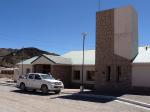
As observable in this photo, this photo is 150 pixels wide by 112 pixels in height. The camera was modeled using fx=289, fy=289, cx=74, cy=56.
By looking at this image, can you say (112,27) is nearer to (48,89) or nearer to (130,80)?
(130,80)

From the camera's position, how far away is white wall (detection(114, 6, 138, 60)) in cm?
2994

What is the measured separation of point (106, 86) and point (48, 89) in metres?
7.27

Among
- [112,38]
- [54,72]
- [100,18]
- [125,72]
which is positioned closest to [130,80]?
[125,72]

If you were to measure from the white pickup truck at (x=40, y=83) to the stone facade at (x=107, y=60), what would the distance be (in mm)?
5634

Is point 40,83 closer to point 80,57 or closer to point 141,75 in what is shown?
point 141,75

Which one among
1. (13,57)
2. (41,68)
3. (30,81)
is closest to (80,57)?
(41,68)

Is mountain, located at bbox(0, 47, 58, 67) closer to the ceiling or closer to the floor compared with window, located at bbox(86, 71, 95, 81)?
closer to the ceiling

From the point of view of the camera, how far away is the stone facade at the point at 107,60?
29.8 meters

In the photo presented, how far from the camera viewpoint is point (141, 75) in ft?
95.0

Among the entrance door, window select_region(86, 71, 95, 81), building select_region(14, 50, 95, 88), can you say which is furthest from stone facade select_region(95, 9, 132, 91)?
the entrance door

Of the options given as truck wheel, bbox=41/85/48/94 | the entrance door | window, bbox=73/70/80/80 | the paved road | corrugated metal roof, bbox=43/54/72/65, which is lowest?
the paved road

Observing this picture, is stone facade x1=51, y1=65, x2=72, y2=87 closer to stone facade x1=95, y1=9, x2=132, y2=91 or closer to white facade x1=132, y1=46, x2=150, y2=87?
stone facade x1=95, y1=9, x2=132, y2=91

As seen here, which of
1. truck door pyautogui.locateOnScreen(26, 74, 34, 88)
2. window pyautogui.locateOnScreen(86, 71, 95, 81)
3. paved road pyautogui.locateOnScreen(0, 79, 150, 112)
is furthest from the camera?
window pyautogui.locateOnScreen(86, 71, 95, 81)

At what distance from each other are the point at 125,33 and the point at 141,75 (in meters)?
4.69
